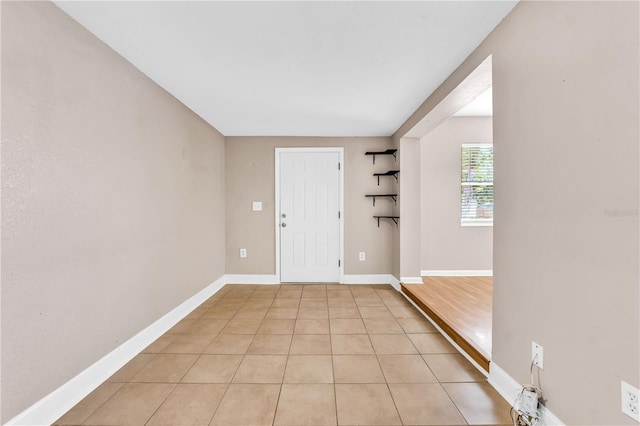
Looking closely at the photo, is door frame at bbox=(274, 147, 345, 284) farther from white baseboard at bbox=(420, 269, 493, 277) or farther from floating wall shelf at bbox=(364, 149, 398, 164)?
white baseboard at bbox=(420, 269, 493, 277)

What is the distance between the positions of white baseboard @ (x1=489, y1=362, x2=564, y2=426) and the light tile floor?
0.18 feet

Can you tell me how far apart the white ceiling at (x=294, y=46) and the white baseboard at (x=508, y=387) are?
2089 mm

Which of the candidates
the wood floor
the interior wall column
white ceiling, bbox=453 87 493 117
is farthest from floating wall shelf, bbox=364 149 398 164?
the wood floor

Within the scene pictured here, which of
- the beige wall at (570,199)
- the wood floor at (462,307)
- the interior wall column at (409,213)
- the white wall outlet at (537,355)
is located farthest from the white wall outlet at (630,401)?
the interior wall column at (409,213)

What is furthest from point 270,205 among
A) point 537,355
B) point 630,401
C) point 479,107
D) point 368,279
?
point 630,401

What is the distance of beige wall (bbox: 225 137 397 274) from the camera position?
3979 mm

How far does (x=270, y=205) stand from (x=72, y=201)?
8.39ft

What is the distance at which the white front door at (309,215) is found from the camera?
3980 millimetres

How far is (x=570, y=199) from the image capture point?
3.79 ft

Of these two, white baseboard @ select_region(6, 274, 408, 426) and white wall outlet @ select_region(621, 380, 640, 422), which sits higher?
white wall outlet @ select_region(621, 380, 640, 422)

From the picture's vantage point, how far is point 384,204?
4000mm

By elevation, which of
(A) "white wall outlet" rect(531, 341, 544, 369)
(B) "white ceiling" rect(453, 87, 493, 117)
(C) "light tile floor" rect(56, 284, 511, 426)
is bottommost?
(C) "light tile floor" rect(56, 284, 511, 426)

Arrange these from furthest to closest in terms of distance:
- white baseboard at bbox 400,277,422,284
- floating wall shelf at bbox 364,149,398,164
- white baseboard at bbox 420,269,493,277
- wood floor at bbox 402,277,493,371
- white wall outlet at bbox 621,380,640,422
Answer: white baseboard at bbox 420,269,493,277
floating wall shelf at bbox 364,149,398,164
white baseboard at bbox 400,277,422,284
wood floor at bbox 402,277,493,371
white wall outlet at bbox 621,380,640,422

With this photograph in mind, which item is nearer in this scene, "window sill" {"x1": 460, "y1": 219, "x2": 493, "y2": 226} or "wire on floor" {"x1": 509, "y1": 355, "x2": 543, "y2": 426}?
"wire on floor" {"x1": 509, "y1": 355, "x2": 543, "y2": 426}
